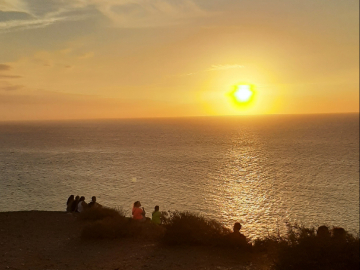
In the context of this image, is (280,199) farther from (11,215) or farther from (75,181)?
Answer: (11,215)

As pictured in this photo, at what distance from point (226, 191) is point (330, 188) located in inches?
615

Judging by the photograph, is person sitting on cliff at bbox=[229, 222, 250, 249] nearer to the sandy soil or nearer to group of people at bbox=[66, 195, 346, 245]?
group of people at bbox=[66, 195, 346, 245]

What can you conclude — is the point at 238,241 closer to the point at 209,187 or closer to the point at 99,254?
the point at 99,254

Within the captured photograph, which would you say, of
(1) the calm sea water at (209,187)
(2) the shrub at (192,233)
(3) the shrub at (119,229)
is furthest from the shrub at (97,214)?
(1) the calm sea water at (209,187)

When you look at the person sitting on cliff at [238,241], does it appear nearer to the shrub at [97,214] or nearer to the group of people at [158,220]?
the group of people at [158,220]

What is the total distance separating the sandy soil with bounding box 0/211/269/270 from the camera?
10.7 metres

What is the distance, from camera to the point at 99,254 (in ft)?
38.9

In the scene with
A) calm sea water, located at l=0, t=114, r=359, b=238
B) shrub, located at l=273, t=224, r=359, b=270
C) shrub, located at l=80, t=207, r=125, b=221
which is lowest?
calm sea water, located at l=0, t=114, r=359, b=238

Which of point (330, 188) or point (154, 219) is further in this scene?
point (330, 188)

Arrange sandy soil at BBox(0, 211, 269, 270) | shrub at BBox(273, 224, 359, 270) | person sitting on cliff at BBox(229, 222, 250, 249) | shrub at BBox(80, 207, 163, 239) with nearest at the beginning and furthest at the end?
shrub at BBox(273, 224, 359, 270), sandy soil at BBox(0, 211, 269, 270), person sitting on cliff at BBox(229, 222, 250, 249), shrub at BBox(80, 207, 163, 239)

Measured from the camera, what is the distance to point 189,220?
535 inches

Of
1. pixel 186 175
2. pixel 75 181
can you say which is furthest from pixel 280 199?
pixel 75 181

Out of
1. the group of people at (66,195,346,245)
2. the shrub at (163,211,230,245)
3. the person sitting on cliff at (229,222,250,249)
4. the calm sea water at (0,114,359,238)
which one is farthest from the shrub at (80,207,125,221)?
the calm sea water at (0,114,359,238)

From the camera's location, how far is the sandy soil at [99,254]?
35.2 ft
